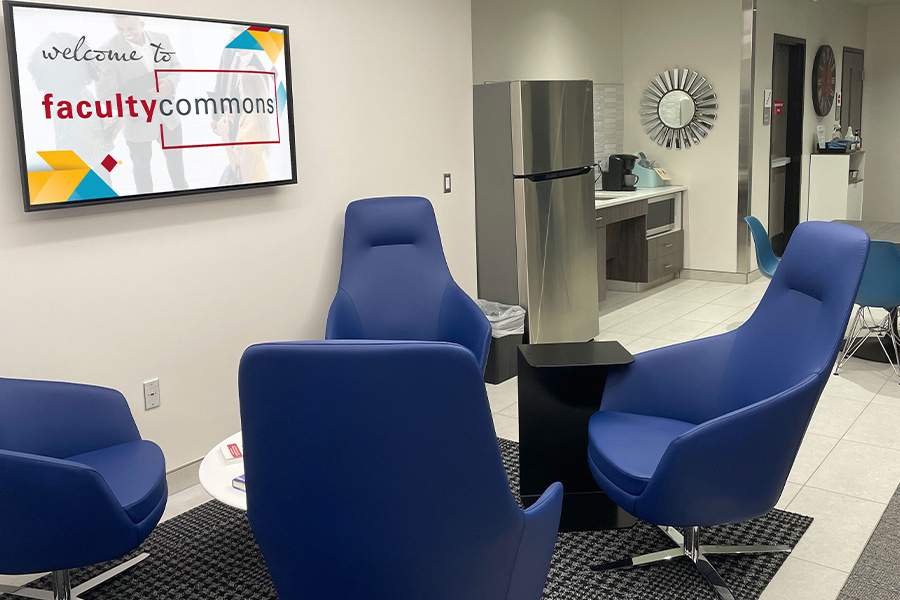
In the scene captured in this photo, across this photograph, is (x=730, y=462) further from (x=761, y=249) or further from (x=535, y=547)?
(x=761, y=249)

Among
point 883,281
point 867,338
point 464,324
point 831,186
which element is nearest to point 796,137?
point 831,186

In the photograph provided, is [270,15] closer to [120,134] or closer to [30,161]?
[120,134]

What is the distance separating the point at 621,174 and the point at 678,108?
2.89ft

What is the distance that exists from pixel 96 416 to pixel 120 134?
3.52 feet

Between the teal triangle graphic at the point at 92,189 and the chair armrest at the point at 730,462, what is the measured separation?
2171 millimetres

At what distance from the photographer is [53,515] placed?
2.15 meters

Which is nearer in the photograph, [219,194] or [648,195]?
[219,194]

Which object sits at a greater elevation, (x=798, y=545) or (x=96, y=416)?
(x=96, y=416)

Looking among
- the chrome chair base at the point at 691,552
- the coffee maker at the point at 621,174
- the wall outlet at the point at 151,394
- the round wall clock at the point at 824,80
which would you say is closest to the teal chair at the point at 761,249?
the coffee maker at the point at 621,174

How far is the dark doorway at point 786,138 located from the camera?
7.86m

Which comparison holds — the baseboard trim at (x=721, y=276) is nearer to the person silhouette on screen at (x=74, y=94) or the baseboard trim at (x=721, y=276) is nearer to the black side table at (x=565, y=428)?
the black side table at (x=565, y=428)

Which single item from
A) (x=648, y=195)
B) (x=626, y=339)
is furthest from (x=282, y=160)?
(x=648, y=195)

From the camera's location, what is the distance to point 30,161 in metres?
2.81

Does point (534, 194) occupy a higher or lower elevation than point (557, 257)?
higher
